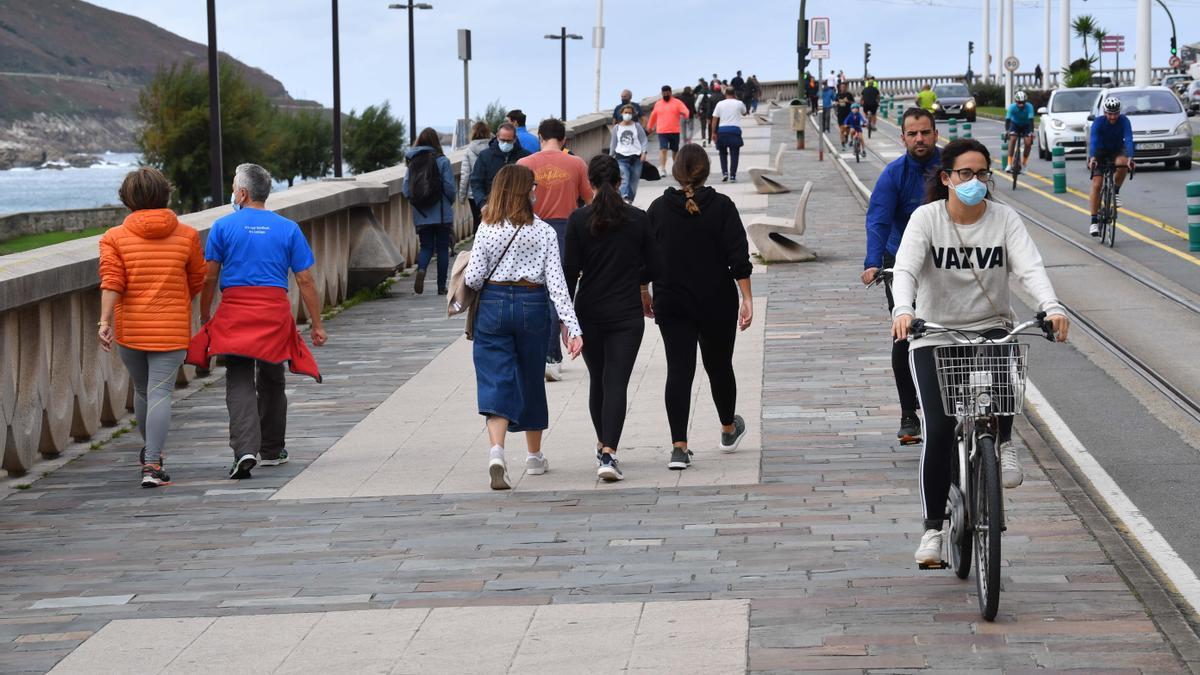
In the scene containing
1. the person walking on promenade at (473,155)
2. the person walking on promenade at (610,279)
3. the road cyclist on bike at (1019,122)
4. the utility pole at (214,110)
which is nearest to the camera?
the person walking on promenade at (610,279)

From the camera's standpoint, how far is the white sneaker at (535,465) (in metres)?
9.09

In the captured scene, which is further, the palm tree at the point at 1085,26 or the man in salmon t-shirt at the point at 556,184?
the palm tree at the point at 1085,26

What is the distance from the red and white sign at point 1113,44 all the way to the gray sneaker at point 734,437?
9536 centimetres

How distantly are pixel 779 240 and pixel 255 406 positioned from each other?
11946 millimetres

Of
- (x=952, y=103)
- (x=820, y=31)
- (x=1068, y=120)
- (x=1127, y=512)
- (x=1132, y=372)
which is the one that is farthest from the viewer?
(x=952, y=103)

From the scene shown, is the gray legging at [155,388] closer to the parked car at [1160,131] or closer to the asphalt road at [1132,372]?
the asphalt road at [1132,372]

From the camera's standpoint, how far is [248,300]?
929 centimetres

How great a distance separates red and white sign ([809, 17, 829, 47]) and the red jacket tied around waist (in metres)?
32.7

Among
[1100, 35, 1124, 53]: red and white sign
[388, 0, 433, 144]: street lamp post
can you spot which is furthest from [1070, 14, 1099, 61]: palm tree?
[388, 0, 433, 144]: street lamp post

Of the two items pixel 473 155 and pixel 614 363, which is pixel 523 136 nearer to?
pixel 473 155

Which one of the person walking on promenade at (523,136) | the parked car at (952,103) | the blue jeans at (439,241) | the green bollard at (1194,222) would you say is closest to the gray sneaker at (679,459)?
the blue jeans at (439,241)

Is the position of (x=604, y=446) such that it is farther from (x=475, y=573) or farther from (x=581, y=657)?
(x=581, y=657)

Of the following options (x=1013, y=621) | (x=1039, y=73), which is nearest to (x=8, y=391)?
(x=1013, y=621)

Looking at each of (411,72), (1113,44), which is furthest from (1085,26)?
(411,72)
